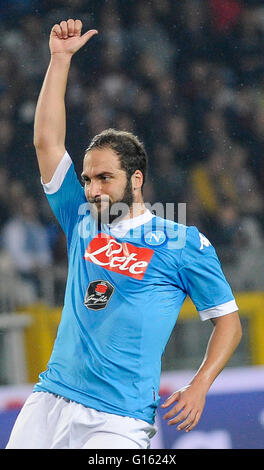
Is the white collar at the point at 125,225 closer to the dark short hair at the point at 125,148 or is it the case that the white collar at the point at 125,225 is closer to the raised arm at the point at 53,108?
the dark short hair at the point at 125,148

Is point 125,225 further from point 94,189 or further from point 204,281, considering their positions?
point 204,281

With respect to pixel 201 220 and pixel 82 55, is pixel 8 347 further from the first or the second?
pixel 82 55

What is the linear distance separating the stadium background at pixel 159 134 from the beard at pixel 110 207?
4.81 feet

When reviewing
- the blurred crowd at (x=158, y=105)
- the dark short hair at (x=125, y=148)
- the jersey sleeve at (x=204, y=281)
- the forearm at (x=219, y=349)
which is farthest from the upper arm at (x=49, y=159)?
the blurred crowd at (x=158, y=105)

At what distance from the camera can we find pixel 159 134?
5473 mm

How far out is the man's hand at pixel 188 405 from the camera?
90.8 inches

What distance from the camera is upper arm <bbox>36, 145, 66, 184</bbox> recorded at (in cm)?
262

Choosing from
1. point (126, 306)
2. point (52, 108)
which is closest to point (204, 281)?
point (126, 306)

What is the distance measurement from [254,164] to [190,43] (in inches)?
46.1

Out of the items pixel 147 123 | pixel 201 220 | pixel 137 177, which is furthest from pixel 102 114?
pixel 137 177

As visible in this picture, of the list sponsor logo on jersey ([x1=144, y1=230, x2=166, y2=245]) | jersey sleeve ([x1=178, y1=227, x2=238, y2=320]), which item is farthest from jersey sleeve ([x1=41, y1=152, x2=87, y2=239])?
jersey sleeve ([x1=178, y1=227, x2=238, y2=320])

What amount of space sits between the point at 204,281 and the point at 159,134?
122 inches

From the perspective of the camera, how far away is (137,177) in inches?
104

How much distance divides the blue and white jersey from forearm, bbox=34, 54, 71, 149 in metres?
0.31
